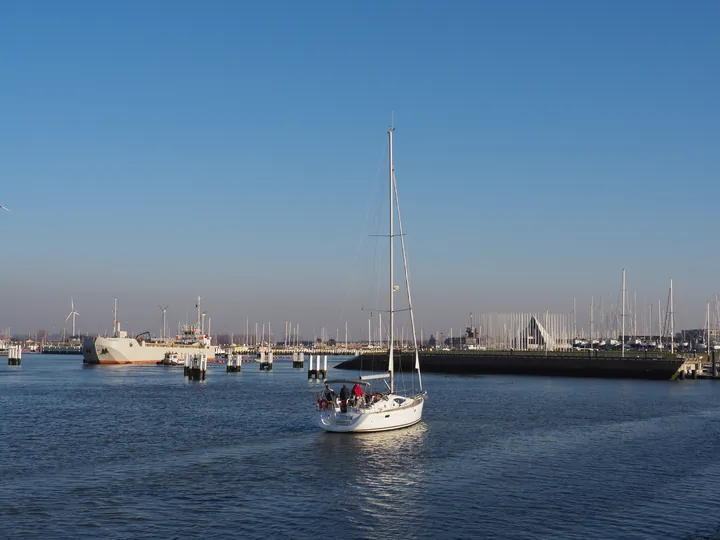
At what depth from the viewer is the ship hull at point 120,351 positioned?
159 metres

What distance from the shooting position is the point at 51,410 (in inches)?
2334

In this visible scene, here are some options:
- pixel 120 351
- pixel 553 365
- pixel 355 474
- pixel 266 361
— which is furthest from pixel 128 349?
pixel 355 474

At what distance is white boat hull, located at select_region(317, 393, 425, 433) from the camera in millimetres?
43969

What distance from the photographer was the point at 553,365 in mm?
124188

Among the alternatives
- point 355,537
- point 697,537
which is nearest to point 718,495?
point 697,537

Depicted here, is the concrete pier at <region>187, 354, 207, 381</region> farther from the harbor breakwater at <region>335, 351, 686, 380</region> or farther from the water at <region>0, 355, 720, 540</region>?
the water at <region>0, 355, 720, 540</region>

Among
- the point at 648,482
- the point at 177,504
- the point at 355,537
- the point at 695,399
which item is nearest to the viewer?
the point at 355,537

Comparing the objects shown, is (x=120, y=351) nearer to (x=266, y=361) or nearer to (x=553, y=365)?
(x=266, y=361)

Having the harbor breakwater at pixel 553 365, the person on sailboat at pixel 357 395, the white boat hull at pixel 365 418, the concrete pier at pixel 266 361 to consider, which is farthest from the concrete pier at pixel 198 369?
the person on sailboat at pixel 357 395

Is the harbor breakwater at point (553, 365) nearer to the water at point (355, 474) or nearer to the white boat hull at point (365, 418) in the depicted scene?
the water at point (355, 474)

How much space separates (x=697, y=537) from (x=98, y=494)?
67.7 ft

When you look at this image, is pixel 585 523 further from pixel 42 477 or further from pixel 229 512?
pixel 42 477

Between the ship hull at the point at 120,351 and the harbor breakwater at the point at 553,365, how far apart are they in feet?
158

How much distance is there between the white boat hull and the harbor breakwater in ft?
158
